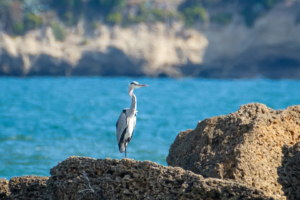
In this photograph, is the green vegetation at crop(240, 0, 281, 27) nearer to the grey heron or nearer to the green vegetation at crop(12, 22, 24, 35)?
the green vegetation at crop(12, 22, 24, 35)

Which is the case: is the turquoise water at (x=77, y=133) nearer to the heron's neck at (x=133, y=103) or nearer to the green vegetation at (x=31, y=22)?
the heron's neck at (x=133, y=103)

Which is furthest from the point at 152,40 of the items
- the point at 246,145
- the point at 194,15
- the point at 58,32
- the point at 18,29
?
the point at 246,145

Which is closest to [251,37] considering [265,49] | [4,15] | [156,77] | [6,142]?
[265,49]

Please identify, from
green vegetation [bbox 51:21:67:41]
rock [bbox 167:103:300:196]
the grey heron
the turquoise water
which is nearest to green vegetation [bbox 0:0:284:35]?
green vegetation [bbox 51:21:67:41]

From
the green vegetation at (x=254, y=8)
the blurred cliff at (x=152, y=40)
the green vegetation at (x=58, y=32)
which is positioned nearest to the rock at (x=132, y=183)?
the blurred cliff at (x=152, y=40)

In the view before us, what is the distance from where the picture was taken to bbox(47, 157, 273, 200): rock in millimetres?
3293

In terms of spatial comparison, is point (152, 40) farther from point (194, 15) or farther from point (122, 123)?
point (122, 123)

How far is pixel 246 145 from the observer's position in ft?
12.2

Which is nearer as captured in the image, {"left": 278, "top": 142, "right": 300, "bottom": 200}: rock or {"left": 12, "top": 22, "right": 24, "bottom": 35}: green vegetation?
{"left": 278, "top": 142, "right": 300, "bottom": 200}: rock

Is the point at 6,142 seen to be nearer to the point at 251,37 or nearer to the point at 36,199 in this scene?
the point at 36,199

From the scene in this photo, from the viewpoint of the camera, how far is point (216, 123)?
4.08 meters

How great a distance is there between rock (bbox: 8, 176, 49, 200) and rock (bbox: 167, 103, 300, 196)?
1.30m

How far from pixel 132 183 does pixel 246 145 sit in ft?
3.24

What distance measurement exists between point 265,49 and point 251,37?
7.40 feet
